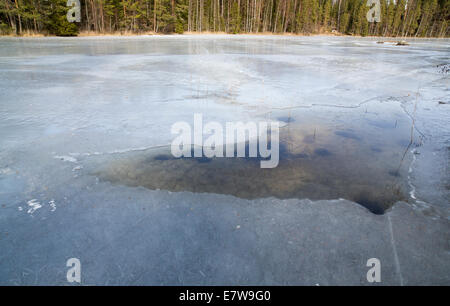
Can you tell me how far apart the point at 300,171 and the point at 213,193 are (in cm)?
112

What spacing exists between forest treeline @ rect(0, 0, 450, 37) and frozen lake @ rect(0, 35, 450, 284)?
96.5ft

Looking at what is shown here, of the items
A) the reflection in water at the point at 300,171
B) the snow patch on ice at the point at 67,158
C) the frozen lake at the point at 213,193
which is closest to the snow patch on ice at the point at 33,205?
the frozen lake at the point at 213,193

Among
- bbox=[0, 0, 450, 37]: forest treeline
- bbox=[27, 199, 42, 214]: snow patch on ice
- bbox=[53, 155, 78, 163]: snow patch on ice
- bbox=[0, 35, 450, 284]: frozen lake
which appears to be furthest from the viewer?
bbox=[0, 0, 450, 37]: forest treeline

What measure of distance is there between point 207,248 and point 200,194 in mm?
803

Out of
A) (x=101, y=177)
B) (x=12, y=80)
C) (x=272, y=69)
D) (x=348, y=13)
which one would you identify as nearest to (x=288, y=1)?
(x=348, y=13)

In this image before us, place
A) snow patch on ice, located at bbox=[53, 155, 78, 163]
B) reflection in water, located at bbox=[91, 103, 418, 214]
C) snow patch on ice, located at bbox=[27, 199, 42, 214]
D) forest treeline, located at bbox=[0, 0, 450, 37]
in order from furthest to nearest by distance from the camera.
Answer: forest treeline, located at bbox=[0, 0, 450, 37] < snow patch on ice, located at bbox=[53, 155, 78, 163] < reflection in water, located at bbox=[91, 103, 418, 214] < snow patch on ice, located at bbox=[27, 199, 42, 214]

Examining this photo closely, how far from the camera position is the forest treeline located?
94.6ft

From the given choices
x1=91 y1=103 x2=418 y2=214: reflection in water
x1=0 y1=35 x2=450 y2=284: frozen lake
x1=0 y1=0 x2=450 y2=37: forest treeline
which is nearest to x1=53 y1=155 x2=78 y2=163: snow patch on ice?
→ x1=0 y1=35 x2=450 y2=284: frozen lake

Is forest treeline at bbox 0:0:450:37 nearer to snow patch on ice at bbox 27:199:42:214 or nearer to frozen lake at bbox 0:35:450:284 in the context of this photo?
frozen lake at bbox 0:35:450:284

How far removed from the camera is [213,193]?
112 inches

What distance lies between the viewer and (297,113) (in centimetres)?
545

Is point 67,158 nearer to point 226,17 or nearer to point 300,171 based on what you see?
point 300,171

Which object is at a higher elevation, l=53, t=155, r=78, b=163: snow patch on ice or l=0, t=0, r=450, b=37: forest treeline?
l=0, t=0, r=450, b=37: forest treeline

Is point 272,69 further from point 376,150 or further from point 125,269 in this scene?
point 125,269
